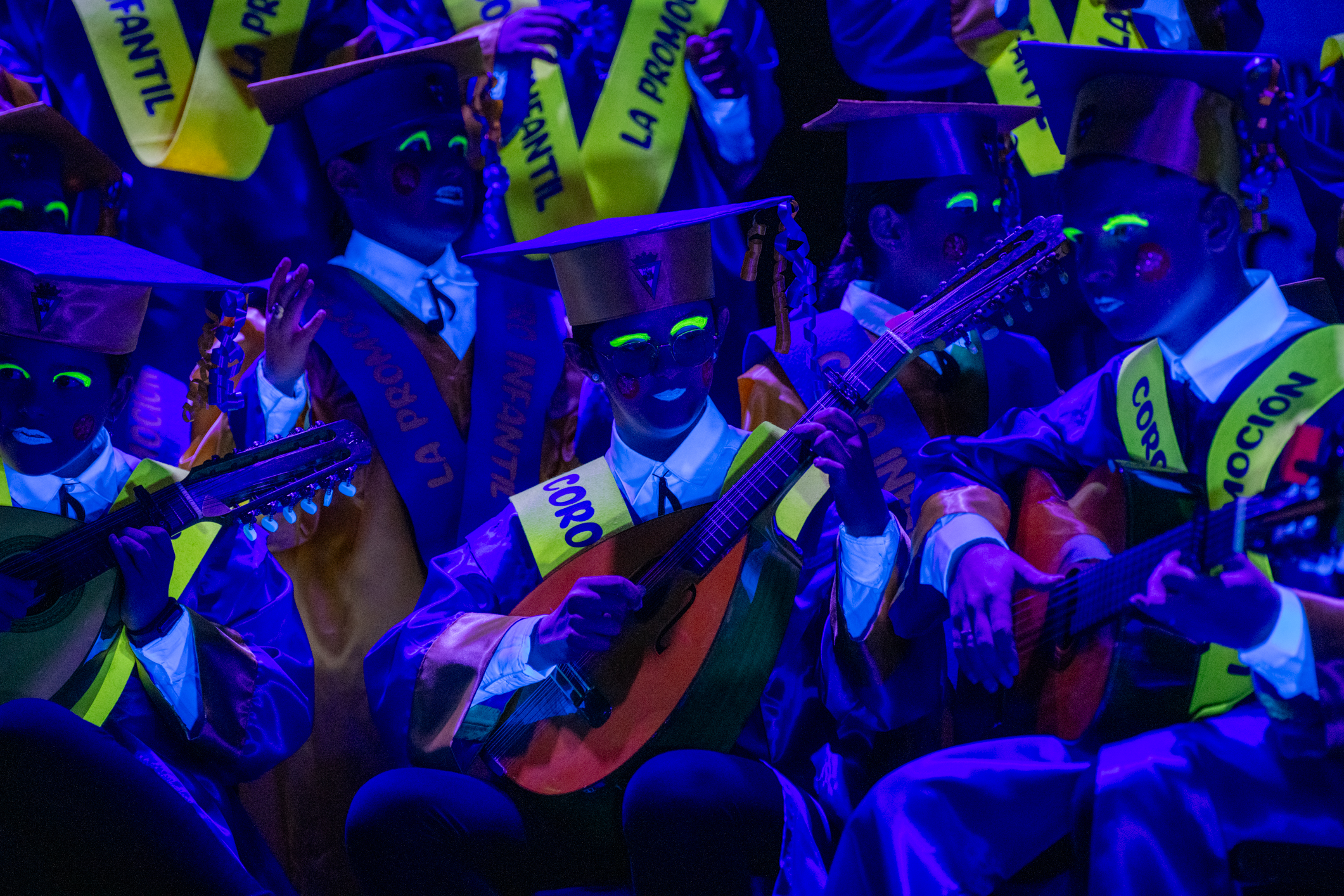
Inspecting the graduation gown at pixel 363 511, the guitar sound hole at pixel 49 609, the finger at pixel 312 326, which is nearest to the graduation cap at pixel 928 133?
the graduation gown at pixel 363 511

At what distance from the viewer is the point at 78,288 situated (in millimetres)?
2590

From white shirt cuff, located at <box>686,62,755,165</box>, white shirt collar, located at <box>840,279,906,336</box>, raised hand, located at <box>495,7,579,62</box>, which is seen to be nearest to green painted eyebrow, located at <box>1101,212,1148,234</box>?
white shirt collar, located at <box>840,279,906,336</box>

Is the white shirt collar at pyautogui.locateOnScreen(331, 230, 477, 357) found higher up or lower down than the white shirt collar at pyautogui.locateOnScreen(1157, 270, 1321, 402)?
lower down

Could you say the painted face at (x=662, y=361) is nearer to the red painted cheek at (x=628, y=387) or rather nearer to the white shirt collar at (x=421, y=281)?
the red painted cheek at (x=628, y=387)

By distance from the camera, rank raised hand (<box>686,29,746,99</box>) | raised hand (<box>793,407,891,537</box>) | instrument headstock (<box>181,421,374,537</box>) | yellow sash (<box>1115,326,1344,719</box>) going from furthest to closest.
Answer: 1. raised hand (<box>686,29,746,99</box>)
2. instrument headstock (<box>181,421,374,537</box>)
3. raised hand (<box>793,407,891,537</box>)
4. yellow sash (<box>1115,326,1344,719</box>)

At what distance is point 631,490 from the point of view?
2.50m

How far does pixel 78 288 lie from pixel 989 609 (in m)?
1.77

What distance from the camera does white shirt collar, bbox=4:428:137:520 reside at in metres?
2.59

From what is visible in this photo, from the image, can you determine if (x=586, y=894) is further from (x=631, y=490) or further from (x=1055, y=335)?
(x=1055, y=335)

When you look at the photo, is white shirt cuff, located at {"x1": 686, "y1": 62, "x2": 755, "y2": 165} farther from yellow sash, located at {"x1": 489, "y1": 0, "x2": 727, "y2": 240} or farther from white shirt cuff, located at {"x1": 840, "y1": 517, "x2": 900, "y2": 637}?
white shirt cuff, located at {"x1": 840, "y1": 517, "x2": 900, "y2": 637}

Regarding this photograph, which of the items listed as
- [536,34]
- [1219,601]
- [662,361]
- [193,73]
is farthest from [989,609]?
[193,73]

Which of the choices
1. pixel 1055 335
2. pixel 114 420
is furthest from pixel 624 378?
pixel 114 420

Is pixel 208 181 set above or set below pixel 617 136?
below

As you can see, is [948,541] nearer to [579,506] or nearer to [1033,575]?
[1033,575]
